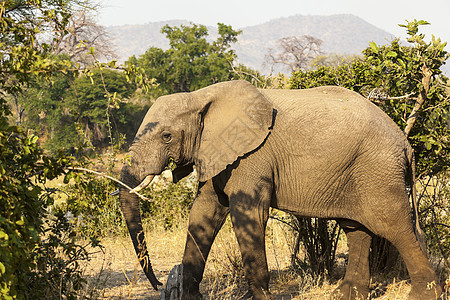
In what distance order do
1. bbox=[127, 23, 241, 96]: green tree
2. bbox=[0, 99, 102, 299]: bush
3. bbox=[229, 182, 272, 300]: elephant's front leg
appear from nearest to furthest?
1. bbox=[0, 99, 102, 299]: bush
2. bbox=[229, 182, 272, 300]: elephant's front leg
3. bbox=[127, 23, 241, 96]: green tree

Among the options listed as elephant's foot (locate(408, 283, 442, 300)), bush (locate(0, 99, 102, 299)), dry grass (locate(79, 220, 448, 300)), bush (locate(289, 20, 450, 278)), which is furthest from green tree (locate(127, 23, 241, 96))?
bush (locate(0, 99, 102, 299))

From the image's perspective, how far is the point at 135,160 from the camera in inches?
232

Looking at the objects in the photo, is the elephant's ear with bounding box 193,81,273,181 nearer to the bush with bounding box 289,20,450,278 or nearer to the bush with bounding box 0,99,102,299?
the bush with bounding box 289,20,450,278

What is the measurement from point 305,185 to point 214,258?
2.42 meters

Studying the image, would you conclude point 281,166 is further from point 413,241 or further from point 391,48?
point 391,48

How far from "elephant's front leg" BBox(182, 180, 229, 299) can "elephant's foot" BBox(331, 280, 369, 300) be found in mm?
1632

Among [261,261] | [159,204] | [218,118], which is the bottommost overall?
[159,204]

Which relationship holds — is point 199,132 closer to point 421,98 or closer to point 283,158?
point 283,158

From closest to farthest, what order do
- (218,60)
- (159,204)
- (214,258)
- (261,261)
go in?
(261,261) < (214,258) < (159,204) < (218,60)

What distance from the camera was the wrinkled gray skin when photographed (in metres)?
5.63

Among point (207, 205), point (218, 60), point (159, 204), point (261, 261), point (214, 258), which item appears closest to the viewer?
point (261, 261)

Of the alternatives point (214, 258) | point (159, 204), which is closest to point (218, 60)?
point (159, 204)

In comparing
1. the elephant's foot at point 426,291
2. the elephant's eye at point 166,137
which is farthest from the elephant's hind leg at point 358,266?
the elephant's eye at point 166,137

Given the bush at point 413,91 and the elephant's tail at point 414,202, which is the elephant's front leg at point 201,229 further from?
the elephant's tail at point 414,202
